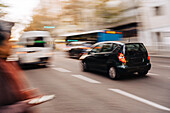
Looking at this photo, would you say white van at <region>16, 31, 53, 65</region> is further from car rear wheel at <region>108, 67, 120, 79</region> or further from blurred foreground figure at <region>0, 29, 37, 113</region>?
blurred foreground figure at <region>0, 29, 37, 113</region>

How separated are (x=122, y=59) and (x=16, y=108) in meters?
5.96

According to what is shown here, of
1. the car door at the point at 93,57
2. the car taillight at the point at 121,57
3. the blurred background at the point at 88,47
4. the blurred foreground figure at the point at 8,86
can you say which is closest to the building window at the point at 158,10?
the blurred background at the point at 88,47

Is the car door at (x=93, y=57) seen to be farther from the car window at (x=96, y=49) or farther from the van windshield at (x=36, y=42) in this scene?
the van windshield at (x=36, y=42)

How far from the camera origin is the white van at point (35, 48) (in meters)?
11.2

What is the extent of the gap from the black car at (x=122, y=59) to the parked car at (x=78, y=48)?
8.77 metres

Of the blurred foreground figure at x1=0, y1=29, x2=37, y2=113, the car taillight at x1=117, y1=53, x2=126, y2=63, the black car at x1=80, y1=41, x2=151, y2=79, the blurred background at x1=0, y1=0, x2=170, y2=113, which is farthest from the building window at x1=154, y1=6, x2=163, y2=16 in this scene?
the blurred foreground figure at x1=0, y1=29, x2=37, y2=113

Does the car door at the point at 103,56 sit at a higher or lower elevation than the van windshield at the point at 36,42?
lower

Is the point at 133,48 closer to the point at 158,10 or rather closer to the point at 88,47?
the point at 88,47

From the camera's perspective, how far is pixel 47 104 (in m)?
4.73

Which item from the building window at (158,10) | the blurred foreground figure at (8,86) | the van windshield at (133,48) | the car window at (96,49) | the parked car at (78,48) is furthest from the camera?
the building window at (158,10)

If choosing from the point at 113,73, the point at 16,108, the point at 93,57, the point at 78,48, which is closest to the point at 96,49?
the point at 93,57

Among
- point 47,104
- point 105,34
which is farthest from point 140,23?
point 47,104

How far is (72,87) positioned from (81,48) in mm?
10965

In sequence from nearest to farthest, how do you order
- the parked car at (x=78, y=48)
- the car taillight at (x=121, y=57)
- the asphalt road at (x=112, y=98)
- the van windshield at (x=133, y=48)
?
the asphalt road at (x=112, y=98), the car taillight at (x=121, y=57), the van windshield at (x=133, y=48), the parked car at (x=78, y=48)
